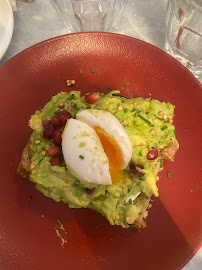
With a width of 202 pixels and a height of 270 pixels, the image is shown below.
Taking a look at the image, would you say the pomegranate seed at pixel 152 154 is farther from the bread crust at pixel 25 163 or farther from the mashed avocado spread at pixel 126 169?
the bread crust at pixel 25 163

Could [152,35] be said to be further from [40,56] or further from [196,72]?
[40,56]

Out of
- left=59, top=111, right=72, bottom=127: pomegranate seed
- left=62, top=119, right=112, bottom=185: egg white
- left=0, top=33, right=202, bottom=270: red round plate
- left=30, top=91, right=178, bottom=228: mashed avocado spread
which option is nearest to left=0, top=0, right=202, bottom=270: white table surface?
left=0, top=33, right=202, bottom=270: red round plate

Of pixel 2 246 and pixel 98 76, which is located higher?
pixel 98 76

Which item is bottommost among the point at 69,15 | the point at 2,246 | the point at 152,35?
the point at 2,246

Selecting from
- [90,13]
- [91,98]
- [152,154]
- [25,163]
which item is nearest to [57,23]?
[90,13]

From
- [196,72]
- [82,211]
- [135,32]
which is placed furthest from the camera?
[135,32]

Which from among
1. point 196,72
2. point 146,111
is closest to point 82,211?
point 146,111

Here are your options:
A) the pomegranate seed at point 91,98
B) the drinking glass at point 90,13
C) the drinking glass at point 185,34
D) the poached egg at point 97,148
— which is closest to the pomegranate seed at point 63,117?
the poached egg at point 97,148
